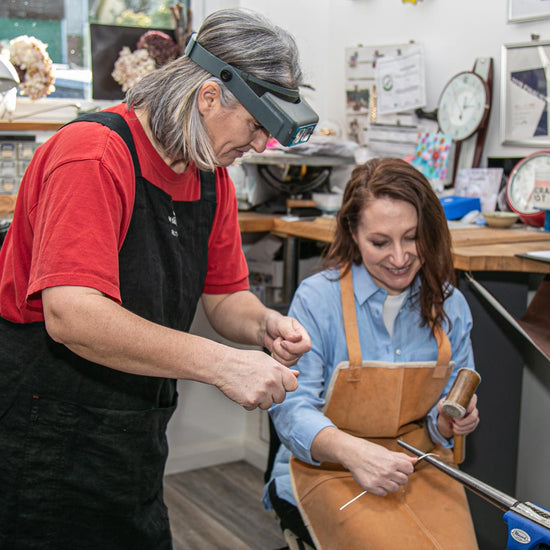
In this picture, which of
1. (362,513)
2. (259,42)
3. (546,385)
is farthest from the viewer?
(546,385)

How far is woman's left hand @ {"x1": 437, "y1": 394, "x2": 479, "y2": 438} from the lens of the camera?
1518 millimetres

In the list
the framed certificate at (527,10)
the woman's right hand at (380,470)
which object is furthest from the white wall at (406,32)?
the woman's right hand at (380,470)

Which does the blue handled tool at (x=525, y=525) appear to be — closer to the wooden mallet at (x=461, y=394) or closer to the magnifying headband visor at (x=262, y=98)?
the wooden mallet at (x=461, y=394)

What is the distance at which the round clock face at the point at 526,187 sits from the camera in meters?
2.26

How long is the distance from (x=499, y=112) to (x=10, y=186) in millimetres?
1751

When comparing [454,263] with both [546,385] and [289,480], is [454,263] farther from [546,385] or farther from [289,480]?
[289,480]

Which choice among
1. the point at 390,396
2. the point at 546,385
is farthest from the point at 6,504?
the point at 546,385

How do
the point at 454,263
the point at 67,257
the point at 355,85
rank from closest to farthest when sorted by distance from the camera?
the point at 67,257 < the point at 454,263 < the point at 355,85

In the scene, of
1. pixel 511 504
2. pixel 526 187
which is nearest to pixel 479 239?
pixel 526 187

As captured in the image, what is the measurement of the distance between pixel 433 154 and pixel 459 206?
10.1 inches

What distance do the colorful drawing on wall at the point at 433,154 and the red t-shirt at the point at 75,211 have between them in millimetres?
1417

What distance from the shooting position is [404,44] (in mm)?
2758

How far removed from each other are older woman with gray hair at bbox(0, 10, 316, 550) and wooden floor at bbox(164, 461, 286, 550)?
1.12 m

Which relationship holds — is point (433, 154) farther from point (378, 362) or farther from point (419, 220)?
point (378, 362)
